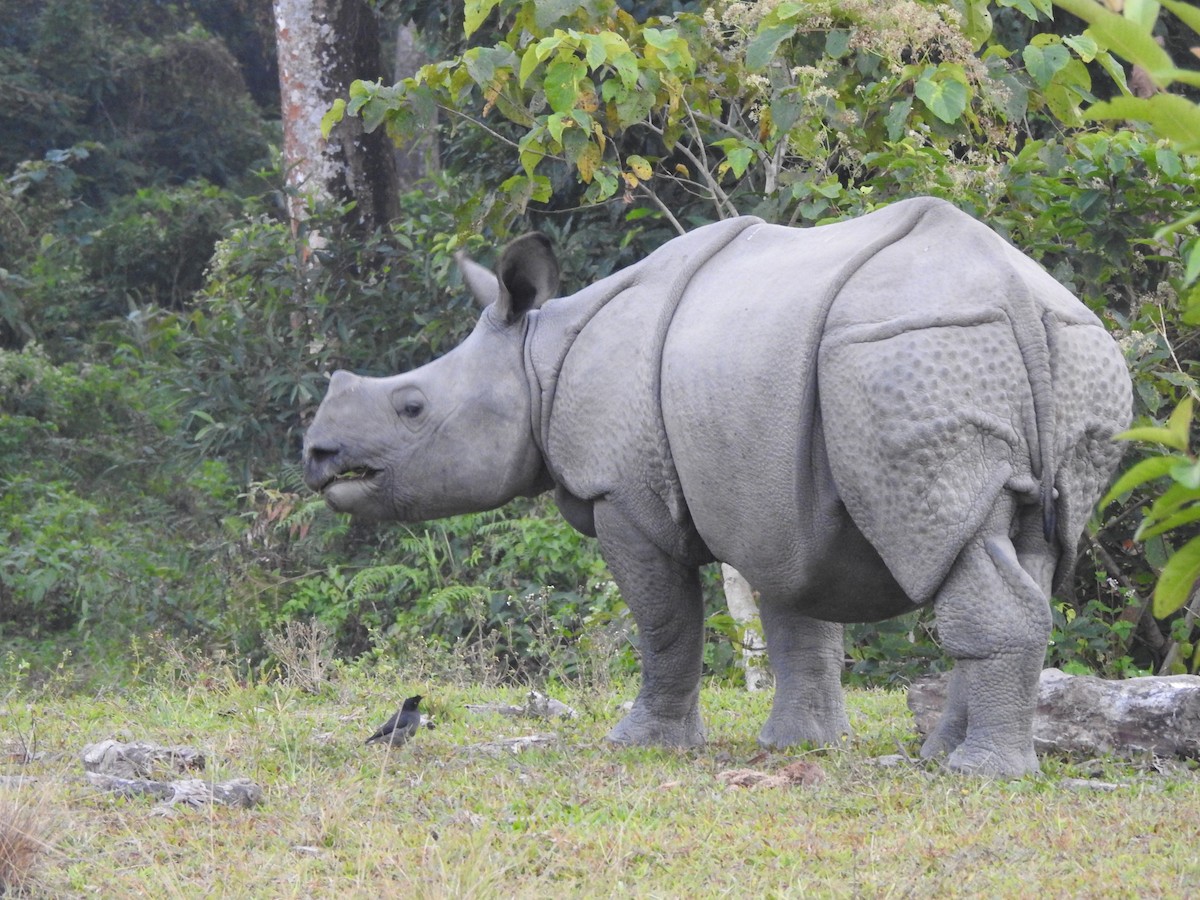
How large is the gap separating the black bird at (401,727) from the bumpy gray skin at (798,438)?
0.79 meters

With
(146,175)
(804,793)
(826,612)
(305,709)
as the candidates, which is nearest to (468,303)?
(305,709)

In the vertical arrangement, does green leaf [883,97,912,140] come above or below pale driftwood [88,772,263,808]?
above

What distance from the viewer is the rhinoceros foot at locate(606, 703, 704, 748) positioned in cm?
682

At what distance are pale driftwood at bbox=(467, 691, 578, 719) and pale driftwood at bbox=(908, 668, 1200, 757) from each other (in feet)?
7.76

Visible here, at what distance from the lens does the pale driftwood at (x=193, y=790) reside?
5492 mm

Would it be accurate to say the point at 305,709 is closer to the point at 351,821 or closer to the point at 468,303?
the point at 351,821

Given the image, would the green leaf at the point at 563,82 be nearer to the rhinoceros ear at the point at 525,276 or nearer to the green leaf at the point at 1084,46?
the rhinoceros ear at the point at 525,276

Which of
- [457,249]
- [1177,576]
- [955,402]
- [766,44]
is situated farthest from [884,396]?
[457,249]

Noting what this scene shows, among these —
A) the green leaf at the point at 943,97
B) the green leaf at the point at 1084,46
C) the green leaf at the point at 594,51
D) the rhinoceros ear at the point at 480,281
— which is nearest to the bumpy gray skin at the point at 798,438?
the rhinoceros ear at the point at 480,281

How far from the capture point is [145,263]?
60.3 ft

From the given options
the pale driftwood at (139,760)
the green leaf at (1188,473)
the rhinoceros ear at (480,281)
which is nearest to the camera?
the green leaf at (1188,473)

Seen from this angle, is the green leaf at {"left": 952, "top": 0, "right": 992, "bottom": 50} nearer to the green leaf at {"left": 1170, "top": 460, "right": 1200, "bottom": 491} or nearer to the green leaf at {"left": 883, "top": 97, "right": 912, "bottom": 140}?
the green leaf at {"left": 883, "top": 97, "right": 912, "bottom": 140}

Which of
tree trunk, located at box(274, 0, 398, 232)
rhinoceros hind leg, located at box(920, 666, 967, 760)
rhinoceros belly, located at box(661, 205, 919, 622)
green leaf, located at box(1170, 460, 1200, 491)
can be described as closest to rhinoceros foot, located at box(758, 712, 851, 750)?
rhinoceros hind leg, located at box(920, 666, 967, 760)

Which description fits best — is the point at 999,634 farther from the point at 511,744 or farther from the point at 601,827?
the point at 511,744
